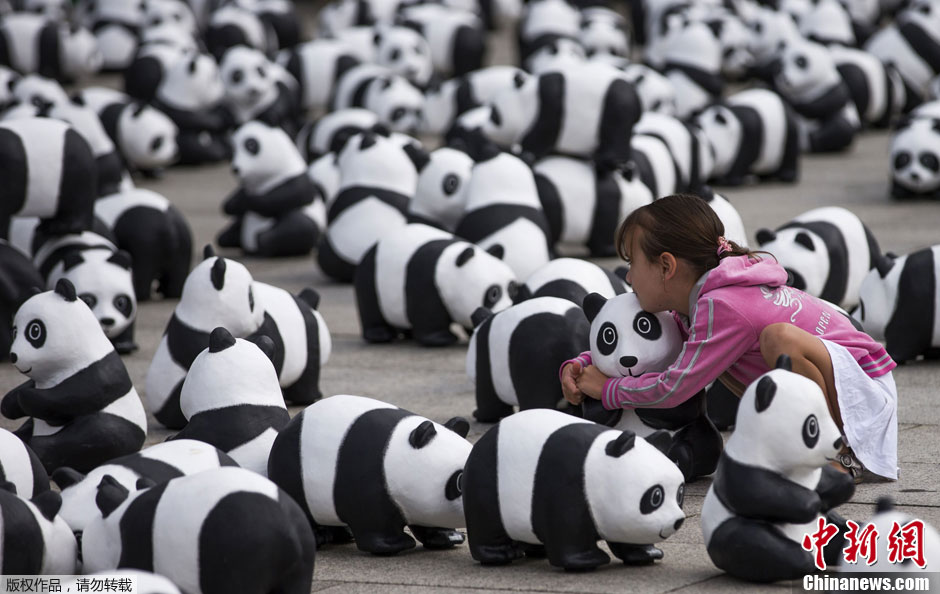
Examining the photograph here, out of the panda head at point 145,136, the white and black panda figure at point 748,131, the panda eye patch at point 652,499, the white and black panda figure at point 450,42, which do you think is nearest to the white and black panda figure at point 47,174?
the panda eye patch at point 652,499

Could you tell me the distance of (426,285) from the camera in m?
6.84

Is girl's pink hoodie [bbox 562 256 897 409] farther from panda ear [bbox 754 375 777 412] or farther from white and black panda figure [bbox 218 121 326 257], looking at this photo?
white and black panda figure [bbox 218 121 326 257]

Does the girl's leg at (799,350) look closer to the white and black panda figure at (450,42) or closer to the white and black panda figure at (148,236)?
the white and black panda figure at (148,236)

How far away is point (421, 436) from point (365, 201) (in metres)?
4.50

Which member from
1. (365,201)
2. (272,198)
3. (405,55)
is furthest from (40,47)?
(365,201)

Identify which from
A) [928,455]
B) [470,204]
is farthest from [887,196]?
[928,455]

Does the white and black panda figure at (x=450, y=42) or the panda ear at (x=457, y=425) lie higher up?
the panda ear at (x=457, y=425)

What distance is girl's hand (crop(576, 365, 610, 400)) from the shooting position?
4570 millimetres

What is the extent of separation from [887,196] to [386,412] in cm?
746

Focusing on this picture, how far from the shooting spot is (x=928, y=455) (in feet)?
15.8

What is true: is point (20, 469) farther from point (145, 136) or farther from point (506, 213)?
point (145, 136)

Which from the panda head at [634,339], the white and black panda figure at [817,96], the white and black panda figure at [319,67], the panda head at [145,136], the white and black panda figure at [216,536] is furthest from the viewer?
the white and black panda figure at [319,67]

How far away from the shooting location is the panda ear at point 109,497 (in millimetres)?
3561

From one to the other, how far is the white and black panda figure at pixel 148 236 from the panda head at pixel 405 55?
6431 mm
